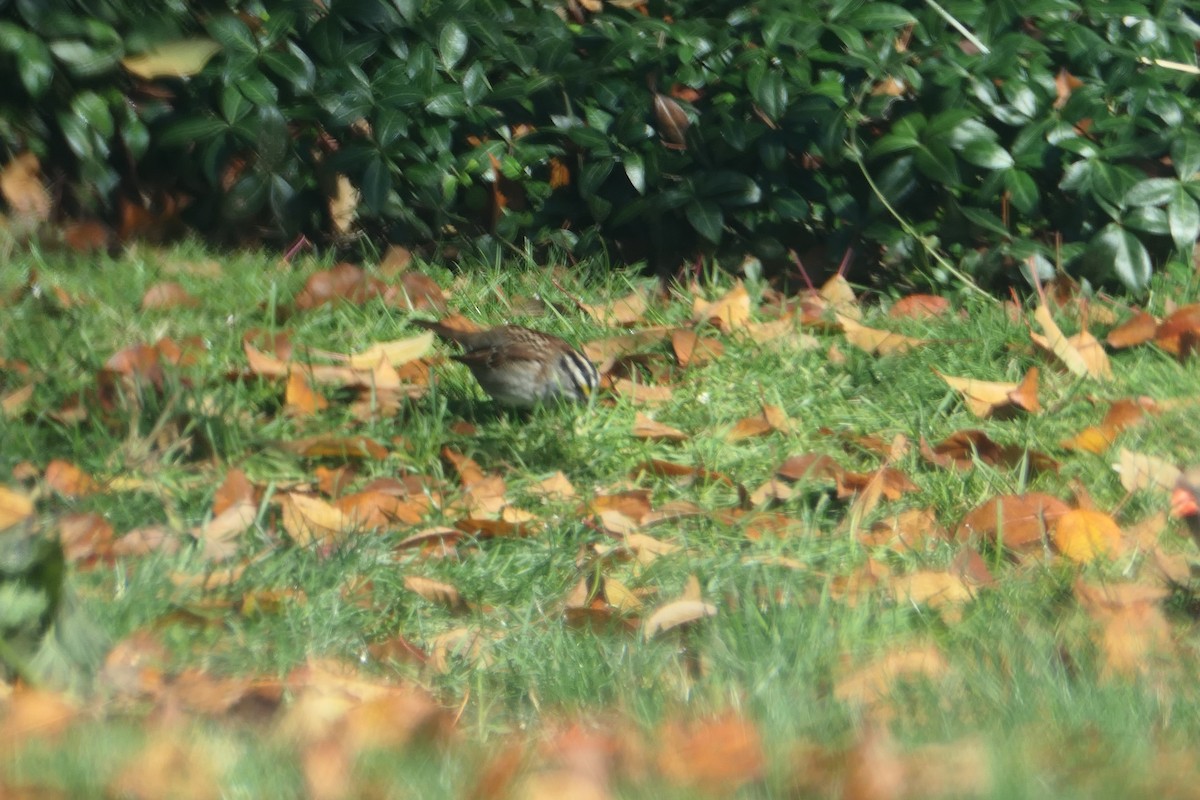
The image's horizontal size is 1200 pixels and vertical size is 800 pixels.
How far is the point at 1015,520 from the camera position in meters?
3.50

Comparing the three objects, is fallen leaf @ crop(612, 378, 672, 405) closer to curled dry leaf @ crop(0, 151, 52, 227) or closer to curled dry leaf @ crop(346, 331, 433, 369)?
curled dry leaf @ crop(346, 331, 433, 369)

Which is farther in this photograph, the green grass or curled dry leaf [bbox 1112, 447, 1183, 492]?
curled dry leaf [bbox 1112, 447, 1183, 492]

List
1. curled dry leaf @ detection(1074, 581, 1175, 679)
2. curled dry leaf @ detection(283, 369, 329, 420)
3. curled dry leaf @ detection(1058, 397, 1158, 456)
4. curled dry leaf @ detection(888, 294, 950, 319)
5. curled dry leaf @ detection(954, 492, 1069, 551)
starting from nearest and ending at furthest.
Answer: curled dry leaf @ detection(1074, 581, 1175, 679) < curled dry leaf @ detection(954, 492, 1069, 551) < curled dry leaf @ detection(1058, 397, 1158, 456) < curled dry leaf @ detection(283, 369, 329, 420) < curled dry leaf @ detection(888, 294, 950, 319)

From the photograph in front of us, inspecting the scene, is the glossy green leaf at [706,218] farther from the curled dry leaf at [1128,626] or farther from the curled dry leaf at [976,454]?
the curled dry leaf at [1128,626]

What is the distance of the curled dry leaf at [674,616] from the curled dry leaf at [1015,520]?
31.5 inches

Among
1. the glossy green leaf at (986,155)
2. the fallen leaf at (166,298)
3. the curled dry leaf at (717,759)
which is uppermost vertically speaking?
the curled dry leaf at (717,759)

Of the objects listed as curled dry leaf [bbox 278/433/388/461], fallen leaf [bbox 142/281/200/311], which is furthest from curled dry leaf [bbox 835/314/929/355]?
fallen leaf [bbox 142/281/200/311]

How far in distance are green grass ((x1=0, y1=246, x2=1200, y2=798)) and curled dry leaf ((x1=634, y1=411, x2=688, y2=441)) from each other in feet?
0.17

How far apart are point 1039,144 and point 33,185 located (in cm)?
367

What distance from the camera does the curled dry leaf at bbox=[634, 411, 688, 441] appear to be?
422 centimetres

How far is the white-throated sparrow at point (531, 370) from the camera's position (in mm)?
4250

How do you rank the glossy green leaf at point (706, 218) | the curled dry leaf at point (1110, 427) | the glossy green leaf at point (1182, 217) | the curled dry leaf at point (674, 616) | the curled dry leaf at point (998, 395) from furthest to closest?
the glossy green leaf at point (706, 218), the glossy green leaf at point (1182, 217), the curled dry leaf at point (998, 395), the curled dry leaf at point (1110, 427), the curled dry leaf at point (674, 616)

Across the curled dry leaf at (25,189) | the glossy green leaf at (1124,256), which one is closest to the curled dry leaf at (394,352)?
the curled dry leaf at (25,189)

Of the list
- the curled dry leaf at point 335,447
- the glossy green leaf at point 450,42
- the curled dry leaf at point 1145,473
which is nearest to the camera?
the curled dry leaf at point 1145,473
